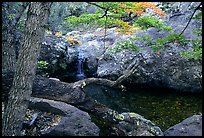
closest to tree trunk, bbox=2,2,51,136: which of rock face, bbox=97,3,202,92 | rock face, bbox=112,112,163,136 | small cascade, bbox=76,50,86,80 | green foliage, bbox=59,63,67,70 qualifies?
rock face, bbox=112,112,163,136

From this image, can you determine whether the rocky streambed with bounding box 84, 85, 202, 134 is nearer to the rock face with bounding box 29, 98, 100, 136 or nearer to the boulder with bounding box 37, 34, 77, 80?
the boulder with bounding box 37, 34, 77, 80

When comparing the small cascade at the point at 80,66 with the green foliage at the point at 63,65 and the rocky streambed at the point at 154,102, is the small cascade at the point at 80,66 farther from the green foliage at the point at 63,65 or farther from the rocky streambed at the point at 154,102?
the rocky streambed at the point at 154,102

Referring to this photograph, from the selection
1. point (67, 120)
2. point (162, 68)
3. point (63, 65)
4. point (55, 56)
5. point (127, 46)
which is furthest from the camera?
point (63, 65)

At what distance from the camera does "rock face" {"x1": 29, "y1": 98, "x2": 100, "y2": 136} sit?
544cm

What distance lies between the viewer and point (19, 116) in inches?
135

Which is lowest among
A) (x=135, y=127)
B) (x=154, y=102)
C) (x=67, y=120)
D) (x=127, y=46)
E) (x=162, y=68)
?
(x=154, y=102)

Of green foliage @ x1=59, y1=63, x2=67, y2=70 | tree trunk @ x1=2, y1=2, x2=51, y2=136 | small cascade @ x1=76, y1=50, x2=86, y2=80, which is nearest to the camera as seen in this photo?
tree trunk @ x1=2, y1=2, x2=51, y2=136

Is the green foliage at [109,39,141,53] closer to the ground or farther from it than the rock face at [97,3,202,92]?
farther from it

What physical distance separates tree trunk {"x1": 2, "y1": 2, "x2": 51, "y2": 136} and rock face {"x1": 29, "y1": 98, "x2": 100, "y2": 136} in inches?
83.7

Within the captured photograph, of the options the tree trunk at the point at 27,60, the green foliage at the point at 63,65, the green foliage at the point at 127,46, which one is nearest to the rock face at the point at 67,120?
the tree trunk at the point at 27,60

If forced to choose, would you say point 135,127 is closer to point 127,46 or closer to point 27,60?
point 127,46

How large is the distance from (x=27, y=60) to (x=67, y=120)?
267 cm

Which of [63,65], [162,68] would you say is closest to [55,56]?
[63,65]

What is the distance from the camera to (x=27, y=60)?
3.33m
